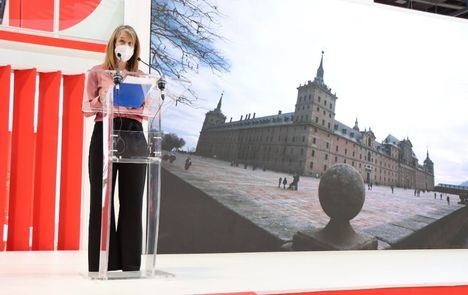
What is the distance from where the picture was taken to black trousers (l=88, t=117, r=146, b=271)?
2732mm

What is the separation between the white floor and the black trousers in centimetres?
13

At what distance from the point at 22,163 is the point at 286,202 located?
2.72 meters

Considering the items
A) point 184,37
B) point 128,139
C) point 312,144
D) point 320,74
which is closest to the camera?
point 128,139

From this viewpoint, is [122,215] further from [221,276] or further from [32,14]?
[32,14]

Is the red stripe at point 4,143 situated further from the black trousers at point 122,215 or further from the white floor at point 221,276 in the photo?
the black trousers at point 122,215

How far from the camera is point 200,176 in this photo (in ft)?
17.5

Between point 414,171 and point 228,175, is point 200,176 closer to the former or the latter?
point 228,175

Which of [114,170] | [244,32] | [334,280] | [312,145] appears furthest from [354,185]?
[114,170]

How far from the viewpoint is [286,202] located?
5750mm

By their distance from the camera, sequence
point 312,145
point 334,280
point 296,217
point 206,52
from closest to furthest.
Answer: point 334,280, point 206,52, point 296,217, point 312,145

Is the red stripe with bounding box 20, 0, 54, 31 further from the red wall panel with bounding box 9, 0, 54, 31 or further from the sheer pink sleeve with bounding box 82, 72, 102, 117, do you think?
the sheer pink sleeve with bounding box 82, 72, 102, 117

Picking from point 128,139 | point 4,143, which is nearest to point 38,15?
point 4,143

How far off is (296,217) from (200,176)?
118 centimetres

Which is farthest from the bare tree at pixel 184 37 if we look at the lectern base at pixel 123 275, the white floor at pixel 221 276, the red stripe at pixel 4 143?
the lectern base at pixel 123 275
